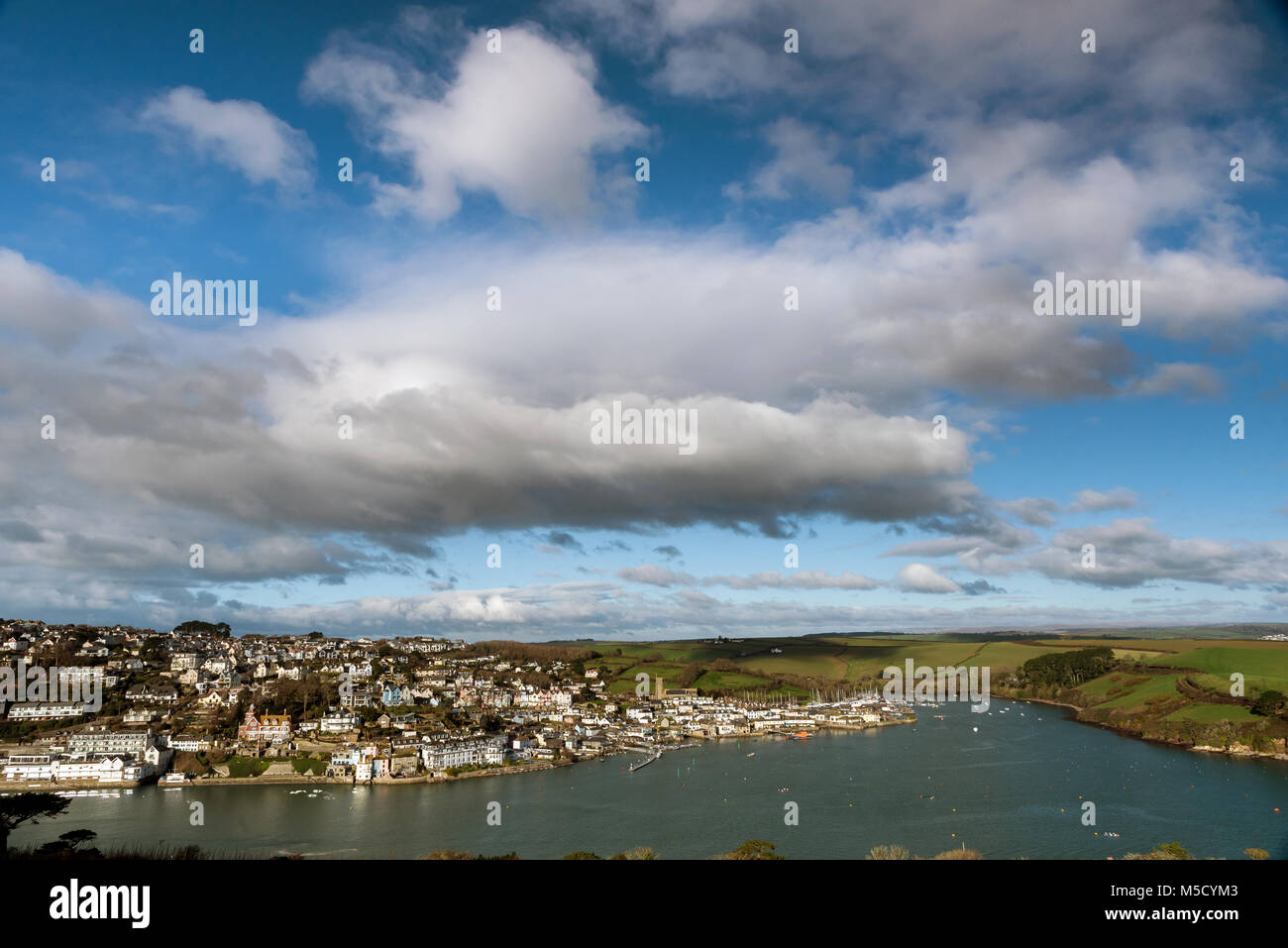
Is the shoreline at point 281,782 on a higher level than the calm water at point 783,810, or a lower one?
lower

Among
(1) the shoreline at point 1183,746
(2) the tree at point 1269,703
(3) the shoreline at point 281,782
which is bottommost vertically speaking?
(1) the shoreline at point 1183,746

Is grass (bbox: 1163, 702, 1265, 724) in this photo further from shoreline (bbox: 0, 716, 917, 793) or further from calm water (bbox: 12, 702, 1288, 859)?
shoreline (bbox: 0, 716, 917, 793)

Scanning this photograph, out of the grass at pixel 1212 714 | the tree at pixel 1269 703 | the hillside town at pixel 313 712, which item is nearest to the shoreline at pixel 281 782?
the hillside town at pixel 313 712

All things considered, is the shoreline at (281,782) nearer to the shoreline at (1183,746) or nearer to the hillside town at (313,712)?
the hillside town at (313,712)

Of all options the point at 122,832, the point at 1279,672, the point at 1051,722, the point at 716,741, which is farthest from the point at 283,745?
the point at 1279,672

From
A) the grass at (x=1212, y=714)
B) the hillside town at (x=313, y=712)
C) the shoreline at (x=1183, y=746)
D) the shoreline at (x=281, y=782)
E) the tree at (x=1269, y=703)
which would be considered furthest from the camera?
the grass at (x=1212, y=714)
